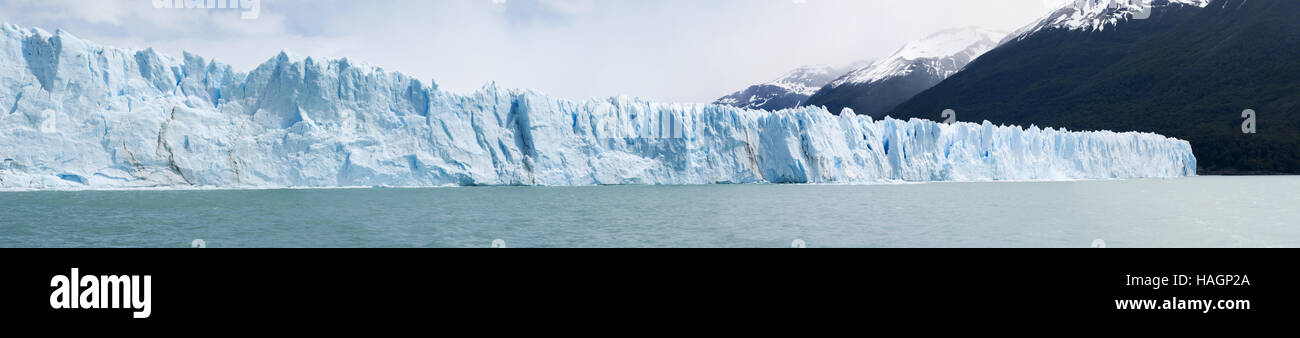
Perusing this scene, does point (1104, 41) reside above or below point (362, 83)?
above

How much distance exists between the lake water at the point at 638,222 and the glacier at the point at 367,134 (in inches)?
138

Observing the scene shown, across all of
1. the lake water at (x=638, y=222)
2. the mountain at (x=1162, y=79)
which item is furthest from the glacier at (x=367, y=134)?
the mountain at (x=1162, y=79)

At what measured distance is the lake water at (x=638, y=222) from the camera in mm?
10445

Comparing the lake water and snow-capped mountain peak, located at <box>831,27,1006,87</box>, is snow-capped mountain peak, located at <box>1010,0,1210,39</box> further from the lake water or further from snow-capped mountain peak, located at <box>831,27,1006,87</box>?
the lake water

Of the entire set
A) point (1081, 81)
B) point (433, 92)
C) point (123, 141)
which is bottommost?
point (123, 141)

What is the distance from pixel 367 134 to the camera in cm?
2467

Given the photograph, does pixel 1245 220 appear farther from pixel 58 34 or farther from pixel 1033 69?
pixel 1033 69

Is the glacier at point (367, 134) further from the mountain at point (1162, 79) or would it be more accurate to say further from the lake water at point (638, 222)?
the mountain at point (1162, 79)

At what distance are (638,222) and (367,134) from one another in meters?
14.5

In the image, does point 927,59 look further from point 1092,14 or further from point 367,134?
point 367,134

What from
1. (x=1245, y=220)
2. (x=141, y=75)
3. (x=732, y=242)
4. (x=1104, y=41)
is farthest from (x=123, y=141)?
(x=1104, y=41)

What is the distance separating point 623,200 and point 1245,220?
12.3m

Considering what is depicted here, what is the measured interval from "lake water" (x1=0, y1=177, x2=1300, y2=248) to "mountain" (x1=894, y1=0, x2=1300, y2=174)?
141 feet

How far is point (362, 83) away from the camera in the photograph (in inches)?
988
